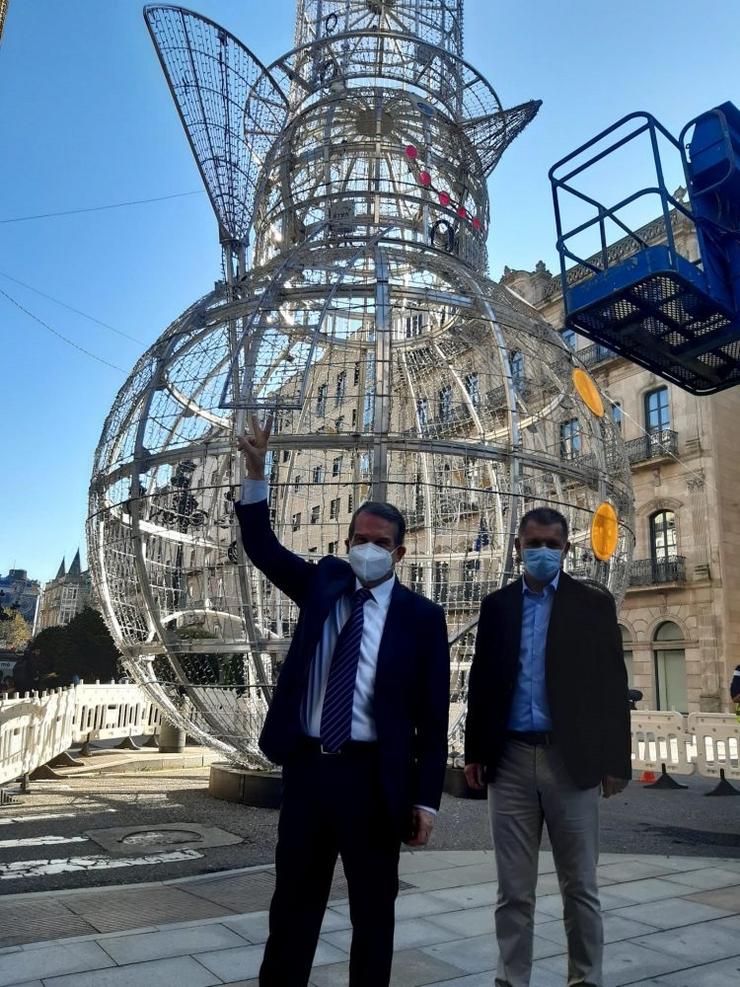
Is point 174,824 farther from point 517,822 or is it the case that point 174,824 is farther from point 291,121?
point 291,121

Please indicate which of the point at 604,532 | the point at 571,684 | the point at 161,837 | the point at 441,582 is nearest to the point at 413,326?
the point at 441,582

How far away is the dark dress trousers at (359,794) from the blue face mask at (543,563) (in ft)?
2.26

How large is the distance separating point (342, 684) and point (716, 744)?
1070 cm

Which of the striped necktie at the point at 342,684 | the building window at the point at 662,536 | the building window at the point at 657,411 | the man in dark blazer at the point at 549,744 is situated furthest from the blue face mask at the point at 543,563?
the building window at the point at 657,411

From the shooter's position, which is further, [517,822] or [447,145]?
[447,145]

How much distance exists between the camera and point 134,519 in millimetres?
7188

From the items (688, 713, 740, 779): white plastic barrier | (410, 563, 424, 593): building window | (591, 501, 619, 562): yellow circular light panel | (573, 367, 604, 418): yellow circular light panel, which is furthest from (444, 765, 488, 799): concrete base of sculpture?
(688, 713, 740, 779): white plastic barrier

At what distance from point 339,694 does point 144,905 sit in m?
2.77

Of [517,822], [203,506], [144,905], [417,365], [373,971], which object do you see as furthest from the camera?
[417,365]

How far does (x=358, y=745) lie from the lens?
260 centimetres

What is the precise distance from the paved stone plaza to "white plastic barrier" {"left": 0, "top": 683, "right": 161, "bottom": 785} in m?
4.62

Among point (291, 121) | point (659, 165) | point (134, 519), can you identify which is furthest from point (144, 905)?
point (291, 121)

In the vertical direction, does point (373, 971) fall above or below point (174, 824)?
above

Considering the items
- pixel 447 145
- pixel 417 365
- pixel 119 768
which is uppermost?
pixel 447 145
